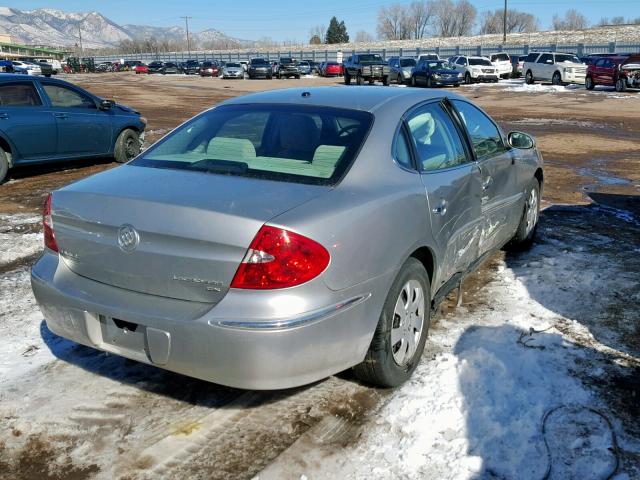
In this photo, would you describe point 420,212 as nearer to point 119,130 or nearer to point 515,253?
point 515,253

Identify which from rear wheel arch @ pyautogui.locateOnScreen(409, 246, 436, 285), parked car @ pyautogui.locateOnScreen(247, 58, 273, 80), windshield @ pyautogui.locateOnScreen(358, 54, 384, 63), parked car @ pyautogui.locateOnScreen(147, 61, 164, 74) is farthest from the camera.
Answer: parked car @ pyautogui.locateOnScreen(147, 61, 164, 74)

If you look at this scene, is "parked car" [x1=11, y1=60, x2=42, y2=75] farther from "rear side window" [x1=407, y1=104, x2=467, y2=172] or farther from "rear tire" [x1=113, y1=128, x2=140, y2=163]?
"rear side window" [x1=407, y1=104, x2=467, y2=172]

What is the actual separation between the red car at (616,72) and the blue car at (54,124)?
25.8m

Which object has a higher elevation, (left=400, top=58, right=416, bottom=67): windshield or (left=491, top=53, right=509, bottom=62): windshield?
(left=491, top=53, right=509, bottom=62): windshield

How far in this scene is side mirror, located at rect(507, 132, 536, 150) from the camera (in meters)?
5.27

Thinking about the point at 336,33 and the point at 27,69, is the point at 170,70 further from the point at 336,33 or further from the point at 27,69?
the point at 336,33

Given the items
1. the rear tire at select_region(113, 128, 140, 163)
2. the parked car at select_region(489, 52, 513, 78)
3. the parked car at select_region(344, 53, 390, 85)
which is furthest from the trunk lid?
the parked car at select_region(489, 52, 513, 78)

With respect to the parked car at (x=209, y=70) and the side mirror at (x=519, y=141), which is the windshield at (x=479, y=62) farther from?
the side mirror at (x=519, y=141)

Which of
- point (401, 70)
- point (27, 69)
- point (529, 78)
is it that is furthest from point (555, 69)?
point (27, 69)

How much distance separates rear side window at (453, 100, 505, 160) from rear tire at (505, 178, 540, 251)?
33.2 inches

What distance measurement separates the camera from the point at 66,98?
9984 millimetres

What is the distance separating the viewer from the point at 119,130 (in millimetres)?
10844

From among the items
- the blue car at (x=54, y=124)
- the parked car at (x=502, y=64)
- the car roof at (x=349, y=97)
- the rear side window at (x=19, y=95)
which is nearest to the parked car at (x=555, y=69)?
the parked car at (x=502, y=64)

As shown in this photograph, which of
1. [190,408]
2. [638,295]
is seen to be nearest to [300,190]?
[190,408]
